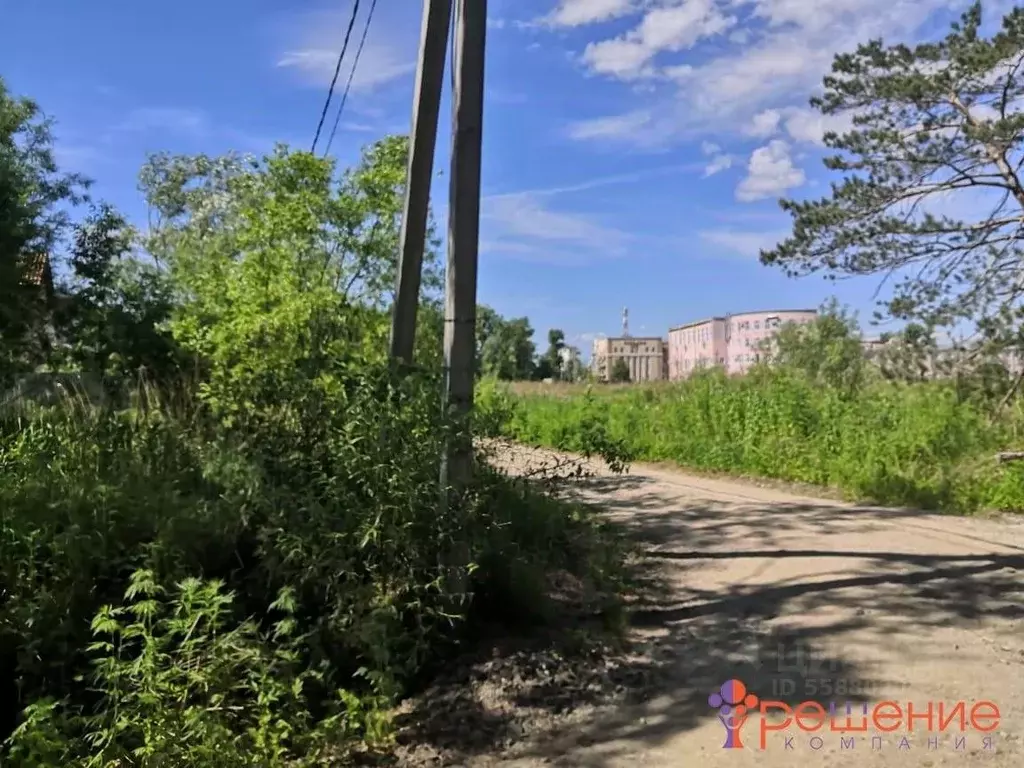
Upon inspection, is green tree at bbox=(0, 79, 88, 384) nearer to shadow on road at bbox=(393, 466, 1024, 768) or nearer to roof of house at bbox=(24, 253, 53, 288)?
roof of house at bbox=(24, 253, 53, 288)

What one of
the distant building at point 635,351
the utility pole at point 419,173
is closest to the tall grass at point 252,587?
the utility pole at point 419,173

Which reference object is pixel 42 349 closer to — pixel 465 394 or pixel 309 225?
pixel 309 225

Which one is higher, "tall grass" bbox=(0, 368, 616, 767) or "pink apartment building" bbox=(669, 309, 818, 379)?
"pink apartment building" bbox=(669, 309, 818, 379)

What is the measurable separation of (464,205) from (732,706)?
3131 millimetres

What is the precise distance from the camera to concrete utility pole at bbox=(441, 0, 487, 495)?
17.6ft

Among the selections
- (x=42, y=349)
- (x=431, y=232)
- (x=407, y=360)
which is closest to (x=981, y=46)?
(x=431, y=232)

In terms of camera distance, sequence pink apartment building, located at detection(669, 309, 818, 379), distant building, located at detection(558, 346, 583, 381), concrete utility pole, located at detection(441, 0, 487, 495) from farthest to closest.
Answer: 1. distant building, located at detection(558, 346, 583, 381)
2. pink apartment building, located at detection(669, 309, 818, 379)
3. concrete utility pole, located at detection(441, 0, 487, 495)

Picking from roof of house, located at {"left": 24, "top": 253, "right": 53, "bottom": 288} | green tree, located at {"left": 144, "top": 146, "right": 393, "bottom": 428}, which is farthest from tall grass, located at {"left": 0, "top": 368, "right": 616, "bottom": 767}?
roof of house, located at {"left": 24, "top": 253, "right": 53, "bottom": 288}

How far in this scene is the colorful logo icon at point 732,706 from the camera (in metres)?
4.08

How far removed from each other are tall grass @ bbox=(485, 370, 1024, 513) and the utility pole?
2229mm

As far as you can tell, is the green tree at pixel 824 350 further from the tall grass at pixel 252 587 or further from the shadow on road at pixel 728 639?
the tall grass at pixel 252 587

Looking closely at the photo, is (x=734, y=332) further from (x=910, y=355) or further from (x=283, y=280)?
(x=283, y=280)

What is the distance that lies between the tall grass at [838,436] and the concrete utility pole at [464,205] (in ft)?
8.11

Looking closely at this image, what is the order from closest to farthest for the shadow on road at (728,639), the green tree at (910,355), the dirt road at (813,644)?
the dirt road at (813,644), the shadow on road at (728,639), the green tree at (910,355)
